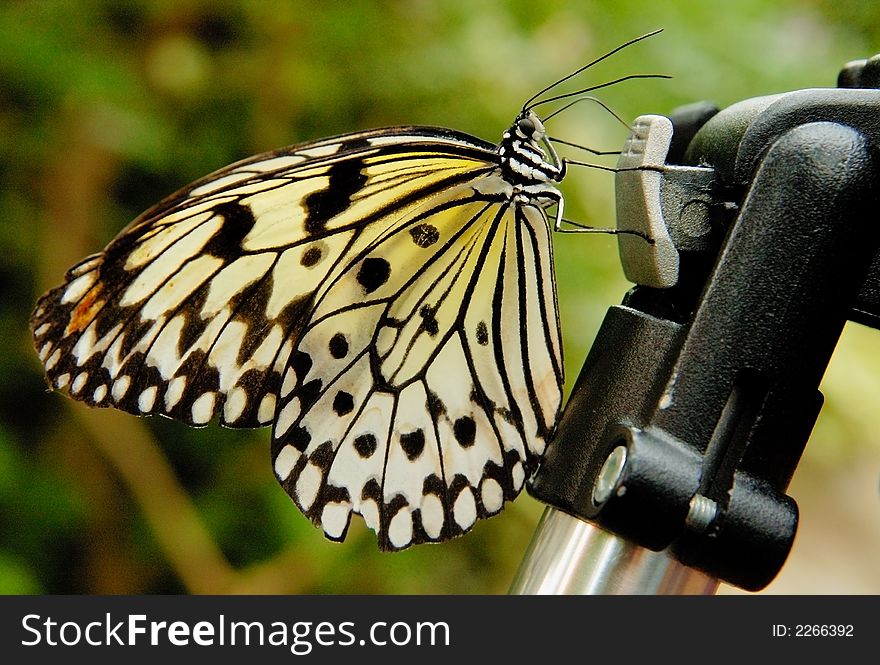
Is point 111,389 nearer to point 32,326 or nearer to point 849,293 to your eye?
point 32,326

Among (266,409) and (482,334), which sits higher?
(482,334)

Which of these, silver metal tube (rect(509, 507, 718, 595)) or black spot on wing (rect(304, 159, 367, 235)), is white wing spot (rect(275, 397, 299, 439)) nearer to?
black spot on wing (rect(304, 159, 367, 235))

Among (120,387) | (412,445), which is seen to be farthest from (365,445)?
(120,387)

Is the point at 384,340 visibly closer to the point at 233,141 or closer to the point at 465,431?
the point at 465,431

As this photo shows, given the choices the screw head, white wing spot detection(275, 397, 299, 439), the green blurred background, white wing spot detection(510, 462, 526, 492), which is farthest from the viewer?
the green blurred background

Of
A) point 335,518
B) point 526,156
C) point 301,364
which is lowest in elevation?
point 335,518

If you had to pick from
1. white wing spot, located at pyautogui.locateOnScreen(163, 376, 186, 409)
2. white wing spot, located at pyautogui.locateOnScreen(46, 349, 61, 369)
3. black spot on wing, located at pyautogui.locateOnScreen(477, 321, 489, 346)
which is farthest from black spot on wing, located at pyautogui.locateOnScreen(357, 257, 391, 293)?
white wing spot, located at pyautogui.locateOnScreen(46, 349, 61, 369)
